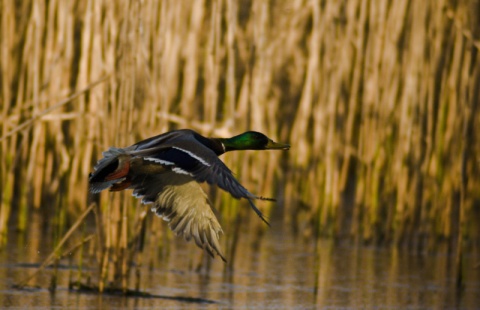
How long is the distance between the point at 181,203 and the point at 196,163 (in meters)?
0.69

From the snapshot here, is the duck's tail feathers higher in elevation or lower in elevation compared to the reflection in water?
higher

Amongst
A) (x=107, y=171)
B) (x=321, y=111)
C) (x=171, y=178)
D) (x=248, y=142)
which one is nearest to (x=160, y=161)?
(x=107, y=171)

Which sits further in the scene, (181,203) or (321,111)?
(321,111)

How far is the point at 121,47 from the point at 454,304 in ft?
8.46

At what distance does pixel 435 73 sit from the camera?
27.4 ft

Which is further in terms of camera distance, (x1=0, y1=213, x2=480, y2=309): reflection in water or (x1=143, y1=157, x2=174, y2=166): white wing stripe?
(x1=0, y1=213, x2=480, y2=309): reflection in water

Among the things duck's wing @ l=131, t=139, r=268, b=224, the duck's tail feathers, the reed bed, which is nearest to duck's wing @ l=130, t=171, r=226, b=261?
the duck's tail feathers

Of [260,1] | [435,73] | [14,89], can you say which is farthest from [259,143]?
[14,89]

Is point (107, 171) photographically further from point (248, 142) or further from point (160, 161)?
point (248, 142)

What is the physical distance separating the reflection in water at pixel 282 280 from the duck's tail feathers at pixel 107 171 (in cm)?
94

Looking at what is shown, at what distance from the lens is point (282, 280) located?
7.18 m

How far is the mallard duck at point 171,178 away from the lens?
4.77 m

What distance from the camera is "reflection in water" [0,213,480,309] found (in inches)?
246

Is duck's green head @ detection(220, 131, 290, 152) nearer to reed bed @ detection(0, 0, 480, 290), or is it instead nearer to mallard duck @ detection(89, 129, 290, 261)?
mallard duck @ detection(89, 129, 290, 261)
